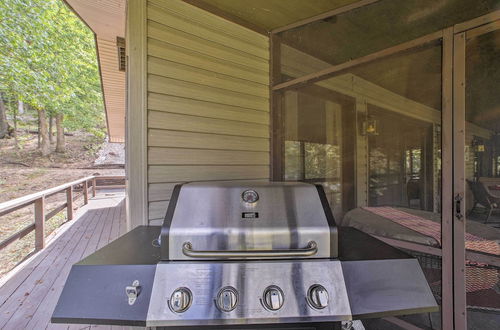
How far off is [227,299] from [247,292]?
0.08 meters

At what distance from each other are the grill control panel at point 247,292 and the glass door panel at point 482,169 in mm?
1085

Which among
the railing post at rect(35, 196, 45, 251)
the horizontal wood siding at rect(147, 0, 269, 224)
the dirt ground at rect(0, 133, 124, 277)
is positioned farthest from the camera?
the dirt ground at rect(0, 133, 124, 277)

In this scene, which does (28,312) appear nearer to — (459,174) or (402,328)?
(402,328)

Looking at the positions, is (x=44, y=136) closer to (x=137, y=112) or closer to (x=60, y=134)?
(x=60, y=134)

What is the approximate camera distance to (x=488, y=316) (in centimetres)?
140

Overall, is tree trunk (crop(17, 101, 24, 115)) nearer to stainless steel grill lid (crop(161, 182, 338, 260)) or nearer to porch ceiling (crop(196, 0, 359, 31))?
porch ceiling (crop(196, 0, 359, 31))

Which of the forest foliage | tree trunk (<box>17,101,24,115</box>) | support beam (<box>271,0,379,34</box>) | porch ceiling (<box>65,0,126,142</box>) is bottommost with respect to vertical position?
support beam (<box>271,0,379,34</box>)

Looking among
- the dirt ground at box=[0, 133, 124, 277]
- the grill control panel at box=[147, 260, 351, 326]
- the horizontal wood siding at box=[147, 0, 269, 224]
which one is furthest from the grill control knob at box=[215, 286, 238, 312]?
the dirt ground at box=[0, 133, 124, 277]

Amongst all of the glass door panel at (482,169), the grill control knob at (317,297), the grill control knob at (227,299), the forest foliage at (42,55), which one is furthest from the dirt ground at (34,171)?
the glass door panel at (482,169)

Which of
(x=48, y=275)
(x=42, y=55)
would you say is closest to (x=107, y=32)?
(x=48, y=275)

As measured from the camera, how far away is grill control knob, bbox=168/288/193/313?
0.79 meters

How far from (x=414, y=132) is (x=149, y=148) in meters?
2.13

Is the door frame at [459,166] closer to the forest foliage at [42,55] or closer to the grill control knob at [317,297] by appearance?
the grill control knob at [317,297]

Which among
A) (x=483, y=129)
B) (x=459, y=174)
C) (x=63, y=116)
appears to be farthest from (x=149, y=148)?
(x=63, y=116)
